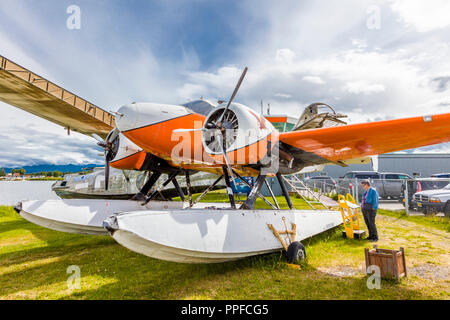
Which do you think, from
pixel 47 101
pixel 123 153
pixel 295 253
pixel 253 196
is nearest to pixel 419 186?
pixel 295 253

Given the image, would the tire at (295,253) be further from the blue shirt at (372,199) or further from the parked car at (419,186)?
the parked car at (419,186)

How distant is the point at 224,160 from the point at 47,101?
11374 millimetres

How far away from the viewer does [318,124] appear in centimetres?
711

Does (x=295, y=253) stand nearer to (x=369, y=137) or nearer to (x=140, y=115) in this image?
(x=369, y=137)

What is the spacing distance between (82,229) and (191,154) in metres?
3.29

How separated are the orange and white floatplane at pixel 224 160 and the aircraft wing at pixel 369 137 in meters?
0.02

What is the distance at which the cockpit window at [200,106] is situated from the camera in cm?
578

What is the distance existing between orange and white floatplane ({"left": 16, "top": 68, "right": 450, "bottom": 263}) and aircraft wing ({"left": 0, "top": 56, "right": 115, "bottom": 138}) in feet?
24.1

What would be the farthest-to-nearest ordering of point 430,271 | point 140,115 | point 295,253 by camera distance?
point 140,115
point 295,253
point 430,271

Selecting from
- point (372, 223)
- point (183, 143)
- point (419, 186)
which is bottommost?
point (372, 223)

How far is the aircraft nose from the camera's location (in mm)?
4734

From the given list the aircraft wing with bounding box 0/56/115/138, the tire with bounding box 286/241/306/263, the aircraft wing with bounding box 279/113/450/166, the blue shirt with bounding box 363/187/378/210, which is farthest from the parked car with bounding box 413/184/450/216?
the aircraft wing with bounding box 0/56/115/138

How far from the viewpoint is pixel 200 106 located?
5.93 m
